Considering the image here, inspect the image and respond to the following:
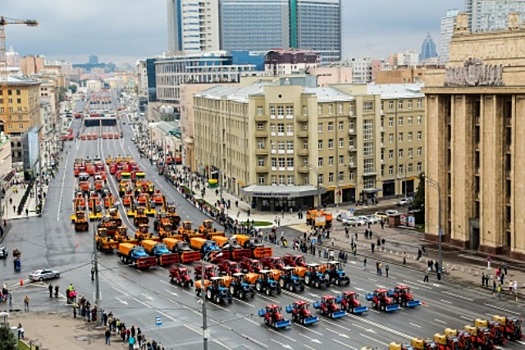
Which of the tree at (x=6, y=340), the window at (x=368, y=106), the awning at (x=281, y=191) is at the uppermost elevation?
the window at (x=368, y=106)

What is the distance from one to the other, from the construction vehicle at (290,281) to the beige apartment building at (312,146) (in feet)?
140

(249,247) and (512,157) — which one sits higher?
(512,157)

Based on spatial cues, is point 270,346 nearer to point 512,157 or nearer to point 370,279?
point 370,279

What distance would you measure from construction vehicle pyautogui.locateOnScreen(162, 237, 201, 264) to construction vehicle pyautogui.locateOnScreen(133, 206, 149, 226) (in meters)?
17.4

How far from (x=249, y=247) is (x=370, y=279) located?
1530 cm

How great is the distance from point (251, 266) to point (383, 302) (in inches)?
595

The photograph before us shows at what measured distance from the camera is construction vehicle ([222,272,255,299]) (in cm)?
6600

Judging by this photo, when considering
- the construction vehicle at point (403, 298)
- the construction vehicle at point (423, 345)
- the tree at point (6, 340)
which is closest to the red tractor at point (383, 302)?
the construction vehicle at point (403, 298)

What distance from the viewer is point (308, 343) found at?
5347 centimetres

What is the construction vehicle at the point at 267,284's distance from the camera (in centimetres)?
6731

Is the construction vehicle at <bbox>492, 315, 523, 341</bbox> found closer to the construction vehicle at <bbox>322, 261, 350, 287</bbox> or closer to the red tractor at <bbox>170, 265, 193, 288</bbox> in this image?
the construction vehicle at <bbox>322, 261, 350, 287</bbox>

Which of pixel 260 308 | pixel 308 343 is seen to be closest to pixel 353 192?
pixel 260 308

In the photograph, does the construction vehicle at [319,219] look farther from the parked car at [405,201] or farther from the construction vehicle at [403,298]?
the construction vehicle at [403,298]

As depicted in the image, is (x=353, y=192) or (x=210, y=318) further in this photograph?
(x=353, y=192)
